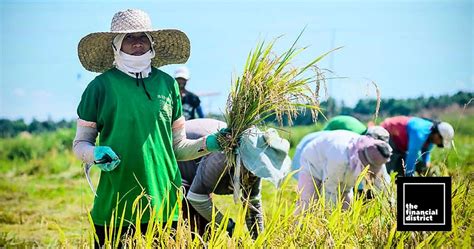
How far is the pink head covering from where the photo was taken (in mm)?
4039

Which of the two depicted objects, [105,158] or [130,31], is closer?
[105,158]

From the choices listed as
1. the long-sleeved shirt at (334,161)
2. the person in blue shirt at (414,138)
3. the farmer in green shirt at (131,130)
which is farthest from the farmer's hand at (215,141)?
the person in blue shirt at (414,138)

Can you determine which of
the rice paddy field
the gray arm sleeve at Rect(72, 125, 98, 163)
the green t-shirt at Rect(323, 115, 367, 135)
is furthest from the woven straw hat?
the green t-shirt at Rect(323, 115, 367, 135)

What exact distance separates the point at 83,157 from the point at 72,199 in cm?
506

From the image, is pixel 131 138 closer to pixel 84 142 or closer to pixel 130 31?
pixel 84 142

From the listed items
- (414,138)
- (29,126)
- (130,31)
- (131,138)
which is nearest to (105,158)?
(131,138)

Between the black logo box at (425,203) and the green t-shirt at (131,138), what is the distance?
0.93m

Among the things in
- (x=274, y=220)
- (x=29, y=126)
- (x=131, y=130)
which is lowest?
(x=29, y=126)

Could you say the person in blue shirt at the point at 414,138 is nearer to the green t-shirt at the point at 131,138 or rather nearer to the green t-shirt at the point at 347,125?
the green t-shirt at the point at 347,125

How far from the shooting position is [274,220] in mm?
2879

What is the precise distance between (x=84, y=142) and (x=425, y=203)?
1419 millimetres

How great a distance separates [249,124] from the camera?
3.20 m

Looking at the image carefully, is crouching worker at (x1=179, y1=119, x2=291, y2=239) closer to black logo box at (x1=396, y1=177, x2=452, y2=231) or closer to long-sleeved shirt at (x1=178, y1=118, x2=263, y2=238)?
long-sleeved shirt at (x1=178, y1=118, x2=263, y2=238)

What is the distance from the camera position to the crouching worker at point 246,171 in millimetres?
3363
